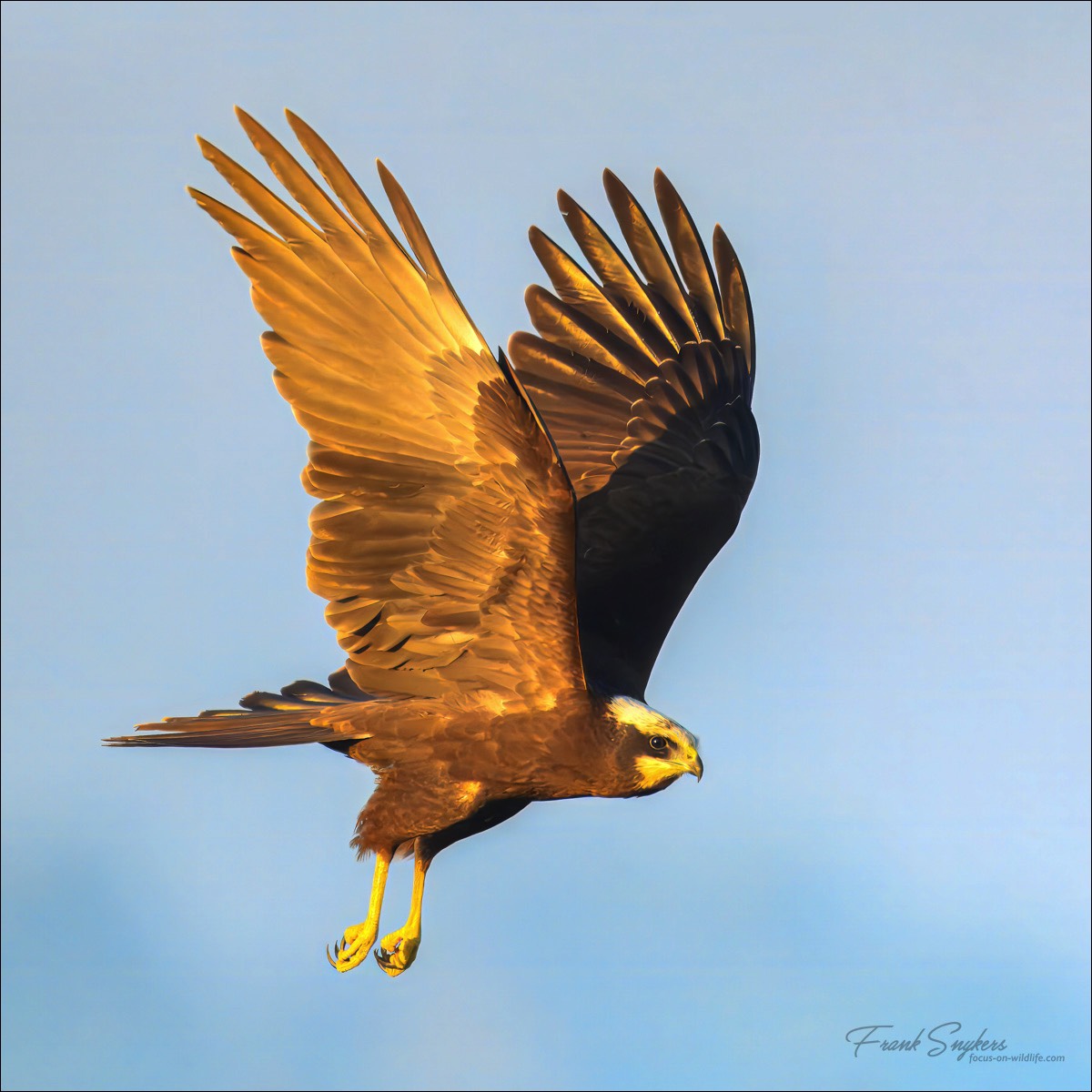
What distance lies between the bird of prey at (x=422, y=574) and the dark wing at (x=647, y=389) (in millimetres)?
285

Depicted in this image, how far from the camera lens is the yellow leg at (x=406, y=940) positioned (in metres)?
8.47

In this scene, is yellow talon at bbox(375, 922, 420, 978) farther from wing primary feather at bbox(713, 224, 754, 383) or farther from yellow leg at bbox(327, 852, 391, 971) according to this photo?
wing primary feather at bbox(713, 224, 754, 383)

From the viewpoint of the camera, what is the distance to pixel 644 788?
7891mm

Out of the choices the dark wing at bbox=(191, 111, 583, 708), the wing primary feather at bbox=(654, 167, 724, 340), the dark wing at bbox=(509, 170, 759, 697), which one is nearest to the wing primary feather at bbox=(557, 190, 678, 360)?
the dark wing at bbox=(509, 170, 759, 697)

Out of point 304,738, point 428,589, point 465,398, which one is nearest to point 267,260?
point 465,398

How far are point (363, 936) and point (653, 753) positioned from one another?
1759 mm

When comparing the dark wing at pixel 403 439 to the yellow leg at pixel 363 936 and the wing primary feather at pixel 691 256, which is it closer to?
the yellow leg at pixel 363 936

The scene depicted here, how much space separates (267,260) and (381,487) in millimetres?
1082

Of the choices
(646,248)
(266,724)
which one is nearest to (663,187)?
(646,248)

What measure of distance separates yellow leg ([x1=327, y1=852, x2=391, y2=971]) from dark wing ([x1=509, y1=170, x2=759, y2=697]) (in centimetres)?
212

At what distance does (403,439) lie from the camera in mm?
7566

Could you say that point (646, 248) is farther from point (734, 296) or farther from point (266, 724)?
point (266, 724)

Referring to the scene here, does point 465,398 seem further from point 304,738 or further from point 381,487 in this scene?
point 304,738

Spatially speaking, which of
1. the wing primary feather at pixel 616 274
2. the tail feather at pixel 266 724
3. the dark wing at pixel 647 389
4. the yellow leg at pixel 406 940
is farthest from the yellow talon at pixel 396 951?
the wing primary feather at pixel 616 274
